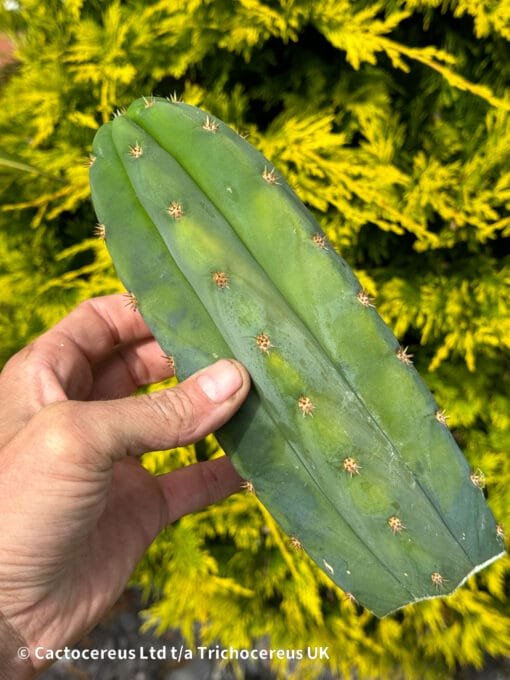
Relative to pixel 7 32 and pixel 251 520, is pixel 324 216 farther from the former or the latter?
pixel 7 32

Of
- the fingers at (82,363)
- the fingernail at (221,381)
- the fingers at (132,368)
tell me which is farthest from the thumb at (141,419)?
the fingers at (132,368)

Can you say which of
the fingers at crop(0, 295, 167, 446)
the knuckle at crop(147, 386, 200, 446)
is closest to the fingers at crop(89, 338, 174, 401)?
the fingers at crop(0, 295, 167, 446)

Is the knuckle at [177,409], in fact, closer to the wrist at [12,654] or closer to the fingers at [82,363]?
the fingers at [82,363]

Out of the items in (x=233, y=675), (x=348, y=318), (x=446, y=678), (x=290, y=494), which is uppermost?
(x=348, y=318)

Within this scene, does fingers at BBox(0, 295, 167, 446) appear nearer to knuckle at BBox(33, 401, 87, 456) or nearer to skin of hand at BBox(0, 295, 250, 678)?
skin of hand at BBox(0, 295, 250, 678)

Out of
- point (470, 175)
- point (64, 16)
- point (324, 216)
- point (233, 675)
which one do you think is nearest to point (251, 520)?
point (233, 675)

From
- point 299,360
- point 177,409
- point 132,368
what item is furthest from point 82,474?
point 132,368

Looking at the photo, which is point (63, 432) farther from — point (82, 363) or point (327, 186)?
point (327, 186)
